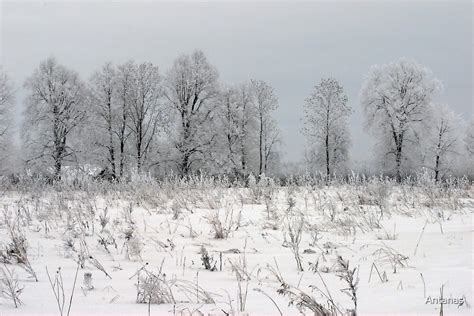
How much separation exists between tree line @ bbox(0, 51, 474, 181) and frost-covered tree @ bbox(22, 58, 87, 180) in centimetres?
7

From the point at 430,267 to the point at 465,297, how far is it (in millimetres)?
1095

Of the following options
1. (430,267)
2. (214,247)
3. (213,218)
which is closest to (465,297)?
(430,267)

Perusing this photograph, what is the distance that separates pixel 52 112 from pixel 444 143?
3450 centimetres

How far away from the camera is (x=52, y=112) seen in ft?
103

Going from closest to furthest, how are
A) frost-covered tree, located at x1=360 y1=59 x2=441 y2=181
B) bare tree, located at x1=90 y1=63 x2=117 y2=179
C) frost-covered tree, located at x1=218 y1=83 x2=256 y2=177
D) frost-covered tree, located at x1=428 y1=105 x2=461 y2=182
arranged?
bare tree, located at x1=90 y1=63 x2=117 y2=179 → frost-covered tree, located at x1=360 y1=59 x2=441 y2=181 → frost-covered tree, located at x1=218 y1=83 x2=256 y2=177 → frost-covered tree, located at x1=428 y1=105 x2=461 y2=182

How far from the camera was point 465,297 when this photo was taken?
2.18 meters

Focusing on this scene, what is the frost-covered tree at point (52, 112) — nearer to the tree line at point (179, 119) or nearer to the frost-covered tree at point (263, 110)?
the tree line at point (179, 119)

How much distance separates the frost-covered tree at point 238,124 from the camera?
1432 inches

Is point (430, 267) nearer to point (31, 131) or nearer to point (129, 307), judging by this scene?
point (129, 307)

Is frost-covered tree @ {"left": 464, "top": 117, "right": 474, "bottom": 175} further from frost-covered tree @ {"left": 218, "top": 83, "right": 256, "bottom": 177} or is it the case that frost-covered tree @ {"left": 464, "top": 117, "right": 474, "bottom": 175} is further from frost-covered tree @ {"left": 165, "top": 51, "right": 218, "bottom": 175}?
frost-covered tree @ {"left": 165, "top": 51, "right": 218, "bottom": 175}

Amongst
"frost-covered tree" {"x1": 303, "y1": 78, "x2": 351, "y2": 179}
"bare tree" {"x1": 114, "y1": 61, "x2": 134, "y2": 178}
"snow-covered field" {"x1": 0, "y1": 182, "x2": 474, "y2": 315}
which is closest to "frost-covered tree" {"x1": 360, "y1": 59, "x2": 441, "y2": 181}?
"frost-covered tree" {"x1": 303, "y1": 78, "x2": 351, "y2": 179}

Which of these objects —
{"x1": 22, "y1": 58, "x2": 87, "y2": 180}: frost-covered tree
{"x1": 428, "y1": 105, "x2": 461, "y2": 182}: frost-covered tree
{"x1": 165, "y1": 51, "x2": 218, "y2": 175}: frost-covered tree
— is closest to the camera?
{"x1": 22, "y1": 58, "x2": 87, "y2": 180}: frost-covered tree

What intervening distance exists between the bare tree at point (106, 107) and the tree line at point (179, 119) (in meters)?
0.07

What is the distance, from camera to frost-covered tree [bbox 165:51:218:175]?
3297 cm
